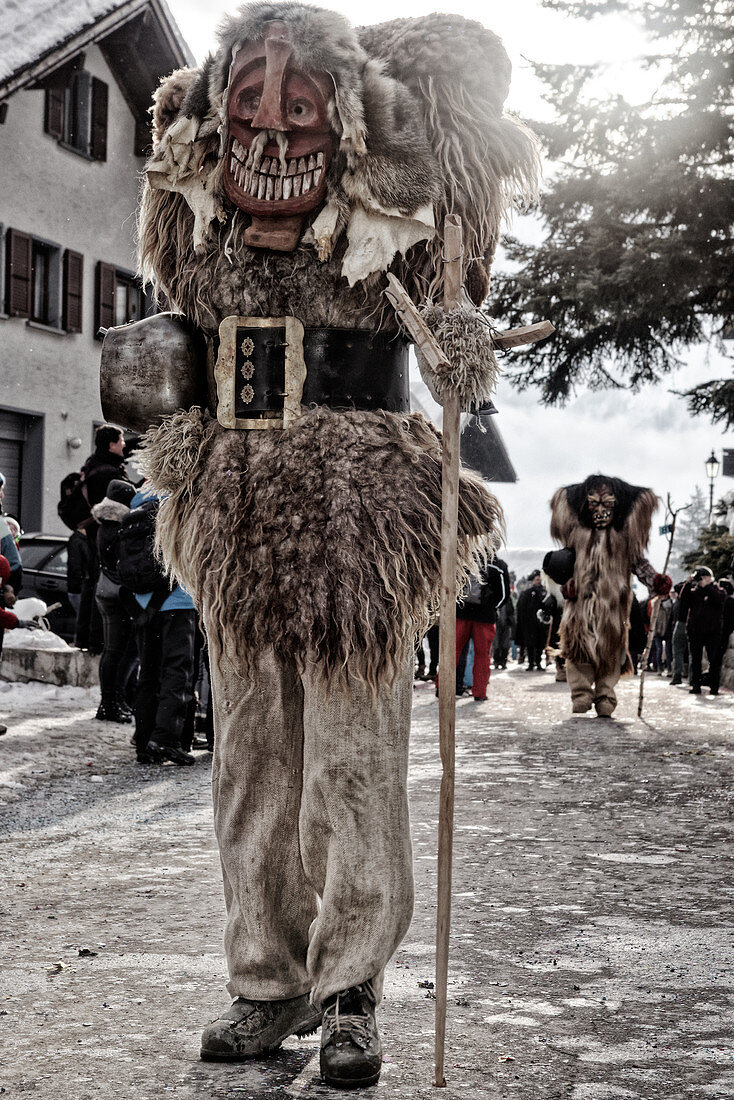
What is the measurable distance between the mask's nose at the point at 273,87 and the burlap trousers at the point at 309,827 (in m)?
1.15

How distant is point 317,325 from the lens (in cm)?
326

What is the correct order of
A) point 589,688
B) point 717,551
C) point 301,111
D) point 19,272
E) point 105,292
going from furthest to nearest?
1. point 105,292
2. point 19,272
3. point 717,551
4. point 589,688
5. point 301,111

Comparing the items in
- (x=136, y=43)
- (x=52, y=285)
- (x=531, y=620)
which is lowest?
(x=531, y=620)

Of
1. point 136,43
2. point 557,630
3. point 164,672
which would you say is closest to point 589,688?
point 557,630

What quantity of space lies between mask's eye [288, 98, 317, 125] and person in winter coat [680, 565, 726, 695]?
1466 centimetres

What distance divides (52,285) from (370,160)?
2115cm

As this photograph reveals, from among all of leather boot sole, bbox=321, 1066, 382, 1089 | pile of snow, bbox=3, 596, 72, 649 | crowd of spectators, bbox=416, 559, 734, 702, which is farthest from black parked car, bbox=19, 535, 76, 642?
leather boot sole, bbox=321, 1066, 382, 1089

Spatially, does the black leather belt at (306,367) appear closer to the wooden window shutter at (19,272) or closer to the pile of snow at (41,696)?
the pile of snow at (41,696)

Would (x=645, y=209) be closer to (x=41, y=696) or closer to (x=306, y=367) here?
(x=41, y=696)

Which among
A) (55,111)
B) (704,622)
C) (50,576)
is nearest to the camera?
(50,576)

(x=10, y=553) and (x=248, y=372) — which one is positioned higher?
(x=248, y=372)

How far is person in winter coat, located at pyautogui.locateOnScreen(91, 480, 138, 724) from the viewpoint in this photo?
929 cm

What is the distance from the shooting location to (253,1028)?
3074 mm

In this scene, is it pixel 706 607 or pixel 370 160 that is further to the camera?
pixel 706 607
